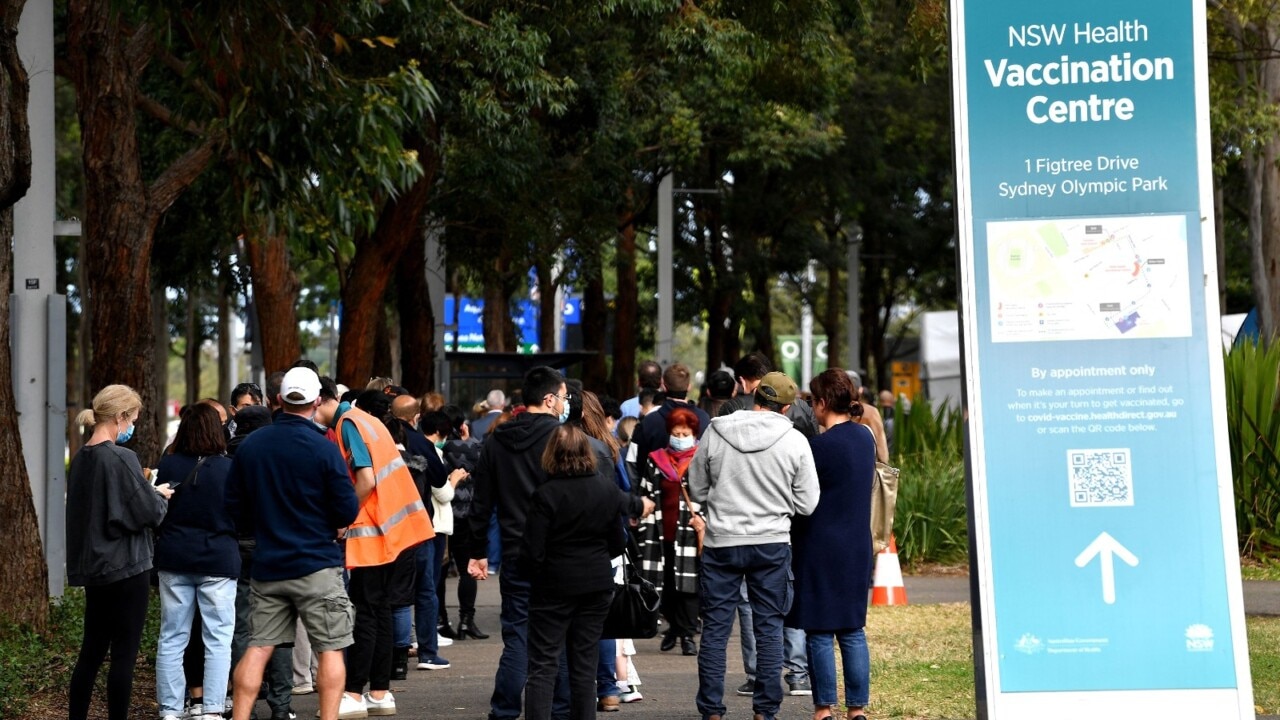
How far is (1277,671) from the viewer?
9.95 metres

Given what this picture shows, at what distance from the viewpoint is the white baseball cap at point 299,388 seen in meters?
7.64

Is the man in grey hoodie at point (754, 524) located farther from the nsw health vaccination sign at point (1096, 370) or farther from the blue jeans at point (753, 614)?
the nsw health vaccination sign at point (1096, 370)

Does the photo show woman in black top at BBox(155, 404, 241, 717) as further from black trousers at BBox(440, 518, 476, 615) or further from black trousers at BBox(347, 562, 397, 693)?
black trousers at BBox(440, 518, 476, 615)

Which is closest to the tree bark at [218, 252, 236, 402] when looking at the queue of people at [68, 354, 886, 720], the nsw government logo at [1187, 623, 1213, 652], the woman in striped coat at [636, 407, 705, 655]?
the woman in striped coat at [636, 407, 705, 655]

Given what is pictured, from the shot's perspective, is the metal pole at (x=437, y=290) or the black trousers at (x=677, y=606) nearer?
the black trousers at (x=677, y=606)

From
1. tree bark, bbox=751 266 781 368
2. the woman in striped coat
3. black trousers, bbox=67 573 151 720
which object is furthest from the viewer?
tree bark, bbox=751 266 781 368

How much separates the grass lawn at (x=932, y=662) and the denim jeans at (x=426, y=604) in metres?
2.85

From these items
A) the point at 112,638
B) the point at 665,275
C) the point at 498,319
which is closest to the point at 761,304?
the point at 498,319

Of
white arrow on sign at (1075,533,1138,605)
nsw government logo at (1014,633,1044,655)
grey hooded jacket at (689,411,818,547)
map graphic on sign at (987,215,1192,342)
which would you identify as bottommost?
nsw government logo at (1014,633,1044,655)

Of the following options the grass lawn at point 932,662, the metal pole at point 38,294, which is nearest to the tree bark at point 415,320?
the grass lawn at point 932,662

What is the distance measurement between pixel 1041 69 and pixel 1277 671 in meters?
5.02

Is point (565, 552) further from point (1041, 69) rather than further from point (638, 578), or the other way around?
point (1041, 69)

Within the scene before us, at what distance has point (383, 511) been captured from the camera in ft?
28.8

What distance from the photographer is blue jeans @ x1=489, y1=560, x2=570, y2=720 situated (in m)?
8.42
